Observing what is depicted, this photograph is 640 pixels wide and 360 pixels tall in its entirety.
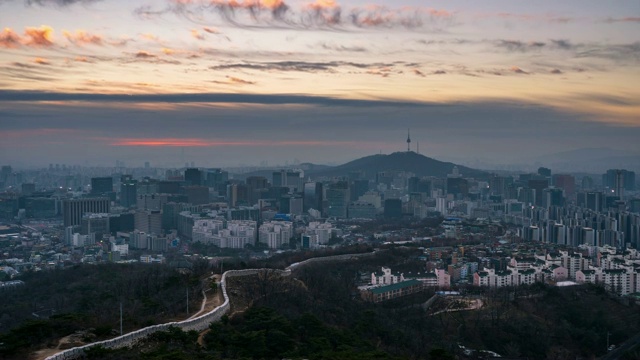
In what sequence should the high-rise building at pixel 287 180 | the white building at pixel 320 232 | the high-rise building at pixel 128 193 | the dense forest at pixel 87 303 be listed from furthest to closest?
the high-rise building at pixel 287 180, the high-rise building at pixel 128 193, the white building at pixel 320 232, the dense forest at pixel 87 303

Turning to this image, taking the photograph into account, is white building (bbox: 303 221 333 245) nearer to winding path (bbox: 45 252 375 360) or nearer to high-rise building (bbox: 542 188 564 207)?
high-rise building (bbox: 542 188 564 207)

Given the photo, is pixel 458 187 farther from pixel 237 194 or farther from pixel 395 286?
pixel 395 286

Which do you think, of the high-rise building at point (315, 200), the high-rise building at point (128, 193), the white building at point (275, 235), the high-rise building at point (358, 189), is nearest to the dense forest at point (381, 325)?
the white building at point (275, 235)

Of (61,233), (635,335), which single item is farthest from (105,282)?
(61,233)

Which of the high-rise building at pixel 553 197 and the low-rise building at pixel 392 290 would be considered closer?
the low-rise building at pixel 392 290

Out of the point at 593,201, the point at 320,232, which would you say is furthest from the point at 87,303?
the point at 593,201

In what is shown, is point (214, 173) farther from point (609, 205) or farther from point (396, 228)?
point (609, 205)

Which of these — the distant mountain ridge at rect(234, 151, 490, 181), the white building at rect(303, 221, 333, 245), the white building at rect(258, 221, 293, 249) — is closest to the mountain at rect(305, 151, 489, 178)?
the distant mountain ridge at rect(234, 151, 490, 181)

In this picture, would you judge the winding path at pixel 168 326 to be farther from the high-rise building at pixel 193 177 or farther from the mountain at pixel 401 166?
the mountain at pixel 401 166
